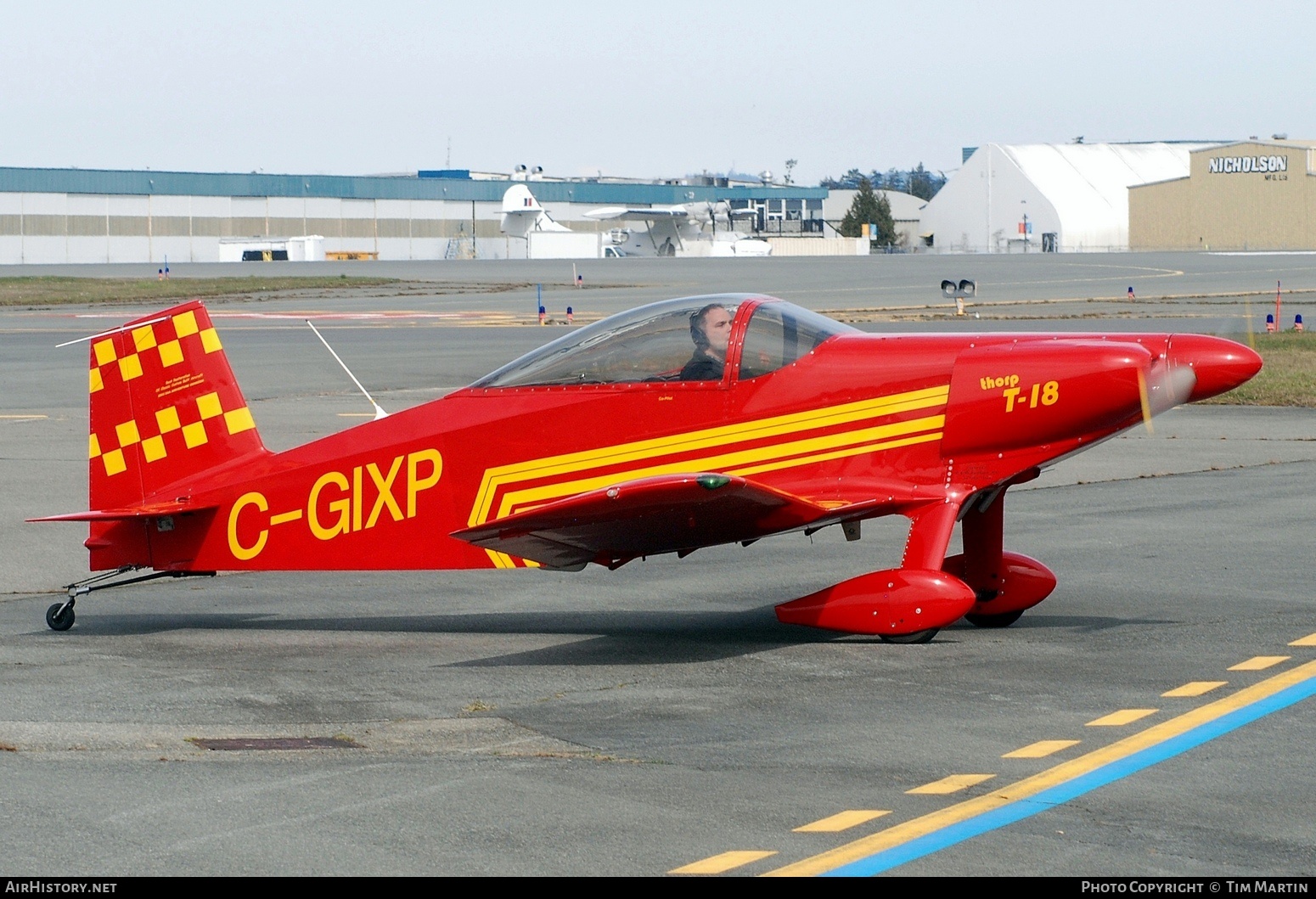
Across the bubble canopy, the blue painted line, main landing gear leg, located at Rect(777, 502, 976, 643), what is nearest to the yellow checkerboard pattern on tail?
the bubble canopy

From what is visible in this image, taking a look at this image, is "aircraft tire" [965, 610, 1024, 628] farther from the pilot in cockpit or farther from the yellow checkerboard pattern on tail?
the yellow checkerboard pattern on tail

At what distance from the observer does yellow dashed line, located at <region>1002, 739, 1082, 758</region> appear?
19.7 ft

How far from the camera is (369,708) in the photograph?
7074 millimetres

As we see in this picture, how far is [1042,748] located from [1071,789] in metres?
0.57

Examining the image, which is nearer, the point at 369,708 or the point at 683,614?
the point at 369,708

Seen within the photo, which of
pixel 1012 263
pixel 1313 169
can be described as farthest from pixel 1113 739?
pixel 1313 169

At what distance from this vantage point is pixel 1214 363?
7895mm

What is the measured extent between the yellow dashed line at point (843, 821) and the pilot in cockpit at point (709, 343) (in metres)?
3.57

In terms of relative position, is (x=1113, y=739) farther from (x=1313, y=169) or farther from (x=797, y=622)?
(x=1313, y=169)

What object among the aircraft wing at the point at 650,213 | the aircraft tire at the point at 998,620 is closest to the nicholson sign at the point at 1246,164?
the aircraft wing at the point at 650,213

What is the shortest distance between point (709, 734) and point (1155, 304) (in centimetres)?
4395

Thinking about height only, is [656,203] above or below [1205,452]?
above

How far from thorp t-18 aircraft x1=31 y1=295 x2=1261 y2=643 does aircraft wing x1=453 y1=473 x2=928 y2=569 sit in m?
0.02

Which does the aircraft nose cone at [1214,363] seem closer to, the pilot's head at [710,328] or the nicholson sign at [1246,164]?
the pilot's head at [710,328]
